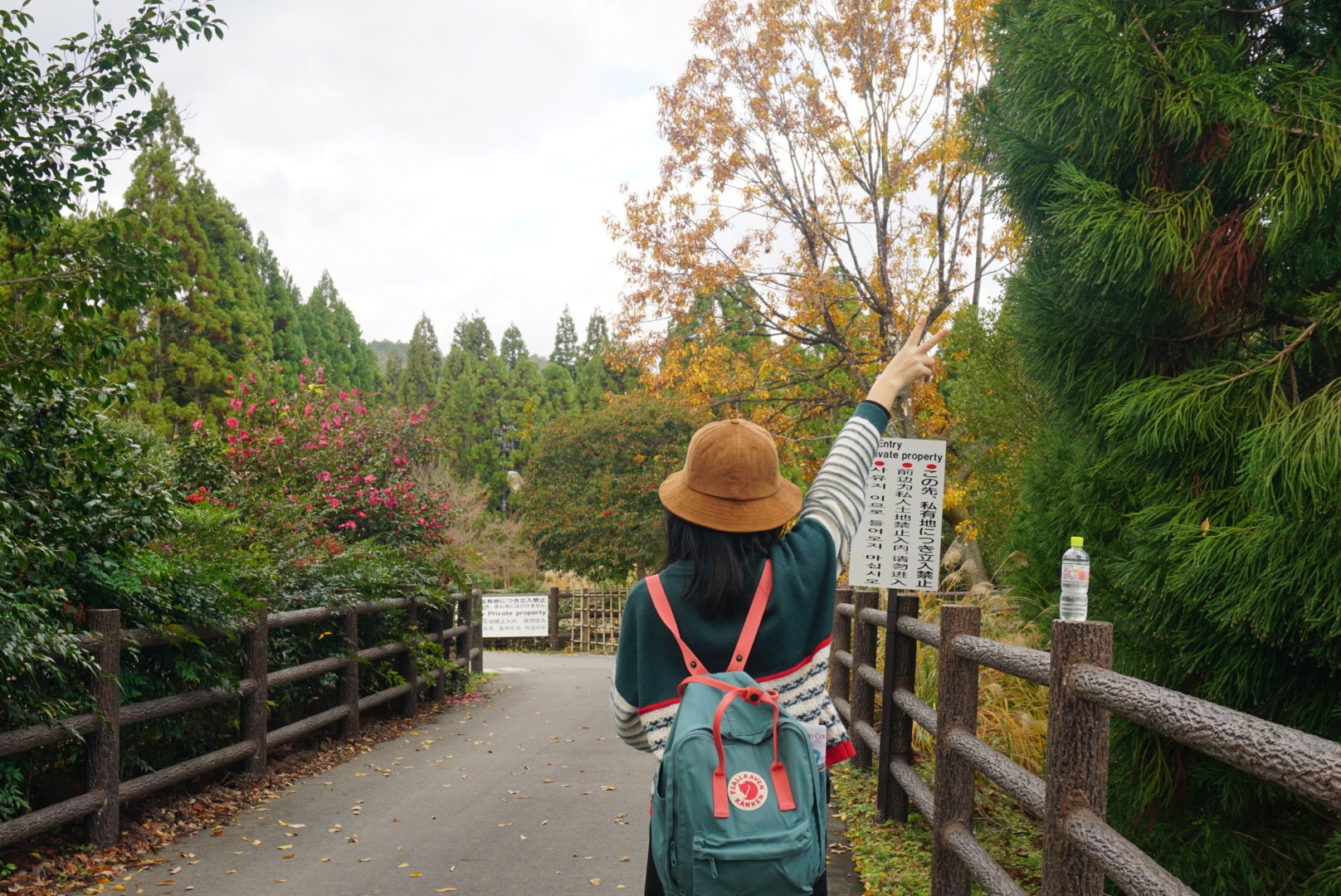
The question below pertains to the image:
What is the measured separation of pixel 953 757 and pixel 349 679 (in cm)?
629

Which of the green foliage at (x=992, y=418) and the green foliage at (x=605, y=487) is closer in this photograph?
the green foliage at (x=992, y=418)

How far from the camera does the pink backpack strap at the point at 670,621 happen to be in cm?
244

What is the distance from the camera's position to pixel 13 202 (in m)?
4.81

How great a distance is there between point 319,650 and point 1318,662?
24.7ft

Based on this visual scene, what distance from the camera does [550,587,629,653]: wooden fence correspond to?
1040 inches

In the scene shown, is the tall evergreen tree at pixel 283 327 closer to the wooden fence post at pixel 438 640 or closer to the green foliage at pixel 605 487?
the green foliage at pixel 605 487

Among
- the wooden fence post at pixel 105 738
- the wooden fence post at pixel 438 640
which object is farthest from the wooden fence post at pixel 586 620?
the wooden fence post at pixel 105 738

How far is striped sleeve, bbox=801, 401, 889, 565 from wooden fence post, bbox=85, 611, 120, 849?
14.1 ft

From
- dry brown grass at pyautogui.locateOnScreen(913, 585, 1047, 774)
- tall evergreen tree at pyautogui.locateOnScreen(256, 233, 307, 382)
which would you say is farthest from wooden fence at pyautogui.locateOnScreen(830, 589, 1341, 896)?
tall evergreen tree at pyautogui.locateOnScreen(256, 233, 307, 382)

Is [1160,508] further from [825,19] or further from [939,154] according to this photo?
[825,19]

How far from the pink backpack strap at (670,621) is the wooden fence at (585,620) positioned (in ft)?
79.2

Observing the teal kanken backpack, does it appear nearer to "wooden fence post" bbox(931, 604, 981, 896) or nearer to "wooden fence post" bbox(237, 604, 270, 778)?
"wooden fence post" bbox(931, 604, 981, 896)

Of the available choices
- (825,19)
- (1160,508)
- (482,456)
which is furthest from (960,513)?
(482,456)

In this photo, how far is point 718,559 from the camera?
247 cm
